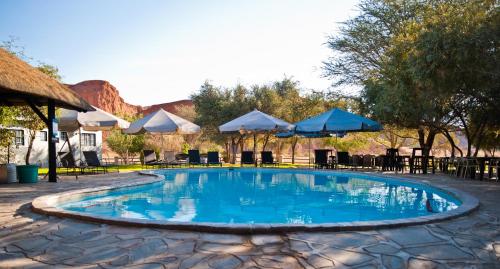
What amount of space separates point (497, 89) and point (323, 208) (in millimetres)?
7154

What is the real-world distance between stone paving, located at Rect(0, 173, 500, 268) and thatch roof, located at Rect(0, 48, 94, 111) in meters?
4.43

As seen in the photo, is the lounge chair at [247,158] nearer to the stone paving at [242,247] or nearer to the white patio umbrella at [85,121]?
the white patio umbrella at [85,121]

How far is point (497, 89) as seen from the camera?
1055 cm

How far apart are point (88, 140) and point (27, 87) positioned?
15729 mm

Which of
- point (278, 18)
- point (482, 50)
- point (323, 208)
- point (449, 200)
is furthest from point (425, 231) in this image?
point (278, 18)

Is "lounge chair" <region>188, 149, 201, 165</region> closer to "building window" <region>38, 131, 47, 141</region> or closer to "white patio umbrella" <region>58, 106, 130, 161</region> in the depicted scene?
"white patio umbrella" <region>58, 106, 130, 161</region>

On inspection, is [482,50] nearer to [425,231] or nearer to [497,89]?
[497,89]

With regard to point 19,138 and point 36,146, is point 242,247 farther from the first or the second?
point 36,146

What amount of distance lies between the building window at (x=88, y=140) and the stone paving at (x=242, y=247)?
19.3 m

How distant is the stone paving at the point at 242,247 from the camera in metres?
3.16

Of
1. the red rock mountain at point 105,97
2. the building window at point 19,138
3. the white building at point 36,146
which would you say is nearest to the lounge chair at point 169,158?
the white building at point 36,146

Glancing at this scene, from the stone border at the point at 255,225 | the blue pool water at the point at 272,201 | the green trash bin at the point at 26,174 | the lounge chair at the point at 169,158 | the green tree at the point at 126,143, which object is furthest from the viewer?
the green tree at the point at 126,143

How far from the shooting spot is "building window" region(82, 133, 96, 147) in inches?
893

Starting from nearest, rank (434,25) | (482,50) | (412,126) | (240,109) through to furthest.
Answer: (482,50), (434,25), (412,126), (240,109)
